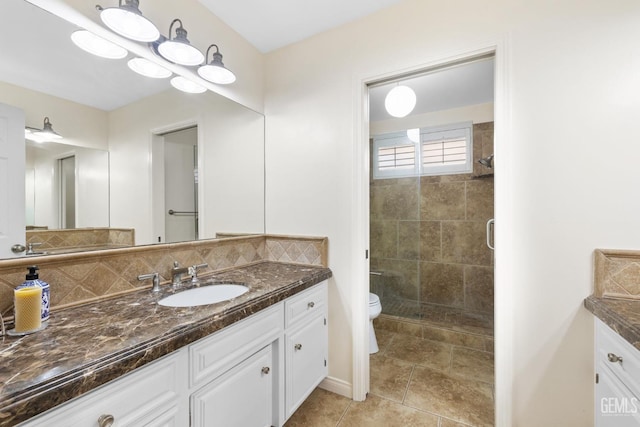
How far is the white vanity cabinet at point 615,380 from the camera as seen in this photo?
2.94ft

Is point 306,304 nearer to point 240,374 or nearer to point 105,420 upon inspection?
point 240,374

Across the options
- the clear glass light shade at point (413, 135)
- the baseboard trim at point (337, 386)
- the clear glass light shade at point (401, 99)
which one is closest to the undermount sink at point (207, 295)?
the baseboard trim at point (337, 386)

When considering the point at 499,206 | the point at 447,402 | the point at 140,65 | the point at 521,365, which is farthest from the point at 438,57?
the point at 447,402

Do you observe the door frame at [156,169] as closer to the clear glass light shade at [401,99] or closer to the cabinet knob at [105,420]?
the cabinet knob at [105,420]

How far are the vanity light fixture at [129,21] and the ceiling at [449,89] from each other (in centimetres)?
142

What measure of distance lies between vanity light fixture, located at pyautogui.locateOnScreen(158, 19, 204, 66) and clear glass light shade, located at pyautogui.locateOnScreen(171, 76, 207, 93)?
0.11 m

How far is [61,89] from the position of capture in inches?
44.9

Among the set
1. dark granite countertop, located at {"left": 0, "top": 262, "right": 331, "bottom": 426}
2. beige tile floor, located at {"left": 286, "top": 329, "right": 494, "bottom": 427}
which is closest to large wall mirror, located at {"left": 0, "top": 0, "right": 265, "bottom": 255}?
dark granite countertop, located at {"left": 0, "top": 262, "right": 331, "bottom": 426}

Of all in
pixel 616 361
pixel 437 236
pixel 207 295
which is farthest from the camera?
pixel 437 236

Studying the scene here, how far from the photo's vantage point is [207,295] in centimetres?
145

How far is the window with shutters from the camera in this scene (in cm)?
291

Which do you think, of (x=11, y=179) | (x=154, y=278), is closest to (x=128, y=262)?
(x=154, y=278)

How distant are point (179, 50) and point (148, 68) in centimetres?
19

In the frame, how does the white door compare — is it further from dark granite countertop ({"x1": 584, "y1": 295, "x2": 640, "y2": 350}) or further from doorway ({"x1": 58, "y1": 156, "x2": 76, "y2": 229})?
dark granite countertop ({"x1": 584, "y1": 295, "x2": 640, "y2": 350})
